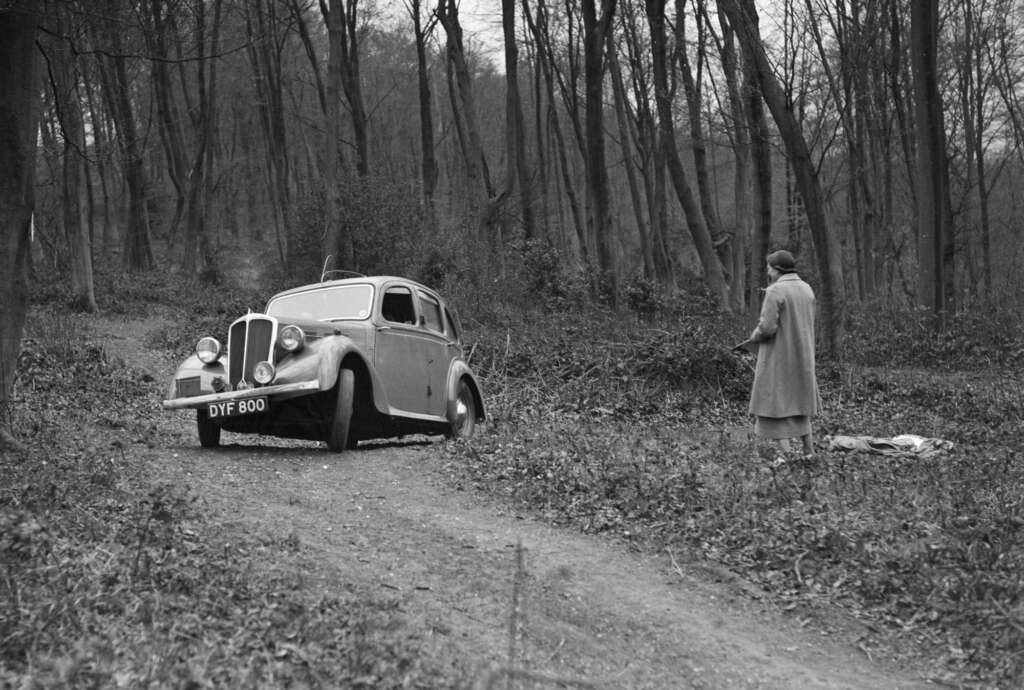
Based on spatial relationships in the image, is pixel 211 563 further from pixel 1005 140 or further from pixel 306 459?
pixel 1005 140

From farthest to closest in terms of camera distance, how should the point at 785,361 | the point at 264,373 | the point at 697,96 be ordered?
the point at 697,96, the point at 785,361, the point at 264,373

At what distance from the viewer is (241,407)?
28.1ft

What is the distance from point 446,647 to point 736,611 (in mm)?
1890

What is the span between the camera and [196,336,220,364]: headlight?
9.19 metres

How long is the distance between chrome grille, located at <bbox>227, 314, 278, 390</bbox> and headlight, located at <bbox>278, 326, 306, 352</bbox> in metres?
0.07

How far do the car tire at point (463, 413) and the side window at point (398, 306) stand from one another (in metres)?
1.12

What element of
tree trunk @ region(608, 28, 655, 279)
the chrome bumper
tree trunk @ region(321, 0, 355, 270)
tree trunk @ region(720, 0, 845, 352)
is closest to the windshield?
the chrome bumper

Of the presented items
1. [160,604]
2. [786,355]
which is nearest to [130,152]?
[786,355]

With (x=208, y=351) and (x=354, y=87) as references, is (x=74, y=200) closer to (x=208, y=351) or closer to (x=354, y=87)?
(x=354, y=87)

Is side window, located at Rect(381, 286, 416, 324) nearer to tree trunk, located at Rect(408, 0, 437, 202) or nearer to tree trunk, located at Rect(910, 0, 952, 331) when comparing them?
tree trunk, located at Rect(910, 0, 952, 331)

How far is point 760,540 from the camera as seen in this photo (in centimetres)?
635

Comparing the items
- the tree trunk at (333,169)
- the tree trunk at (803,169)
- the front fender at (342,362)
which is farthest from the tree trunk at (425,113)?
the front fender at (342,362)

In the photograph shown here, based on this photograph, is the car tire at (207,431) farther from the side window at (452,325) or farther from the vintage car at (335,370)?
the side window at (452,325)

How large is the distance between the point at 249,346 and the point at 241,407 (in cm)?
70
